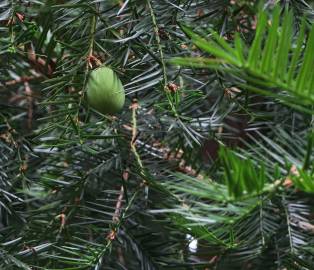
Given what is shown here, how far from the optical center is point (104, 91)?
39 cm

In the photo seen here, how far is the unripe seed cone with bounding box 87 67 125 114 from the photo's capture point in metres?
0.39

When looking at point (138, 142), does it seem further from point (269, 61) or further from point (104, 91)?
point (269, 61)

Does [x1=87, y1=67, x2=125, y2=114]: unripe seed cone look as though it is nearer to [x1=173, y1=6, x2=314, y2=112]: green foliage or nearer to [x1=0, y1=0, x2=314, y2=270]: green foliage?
[x1=0, y1=0, x2=314, y2=270]: green foliage

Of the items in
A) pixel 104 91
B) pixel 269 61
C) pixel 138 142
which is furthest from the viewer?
pixel 138 142

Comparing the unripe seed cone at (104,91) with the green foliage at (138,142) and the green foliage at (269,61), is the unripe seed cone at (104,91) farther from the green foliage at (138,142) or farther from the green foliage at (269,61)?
the green foliage at (269,61)

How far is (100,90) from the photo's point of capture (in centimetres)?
39

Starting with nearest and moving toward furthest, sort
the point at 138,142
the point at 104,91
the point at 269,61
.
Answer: the point at 269,61 < the point at 104,91 < the point at 138,142

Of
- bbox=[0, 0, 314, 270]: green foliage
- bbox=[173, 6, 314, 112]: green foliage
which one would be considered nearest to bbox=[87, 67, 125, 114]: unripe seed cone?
bbox=[0, 0, 314, 270]: green foliage

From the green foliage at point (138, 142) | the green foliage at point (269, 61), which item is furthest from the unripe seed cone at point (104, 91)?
the green foliage at point (269, 61)

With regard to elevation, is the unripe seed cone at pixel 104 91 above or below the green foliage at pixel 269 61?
below

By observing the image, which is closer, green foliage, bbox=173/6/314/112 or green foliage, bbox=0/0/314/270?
green foliage, bbox=173/6/314/112

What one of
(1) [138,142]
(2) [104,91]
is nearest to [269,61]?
(2) [104,91]

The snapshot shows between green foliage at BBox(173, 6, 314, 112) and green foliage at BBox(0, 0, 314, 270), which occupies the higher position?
green foliage at BBox(173, 6, 314, 112)

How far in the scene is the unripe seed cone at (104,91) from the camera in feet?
1.28
